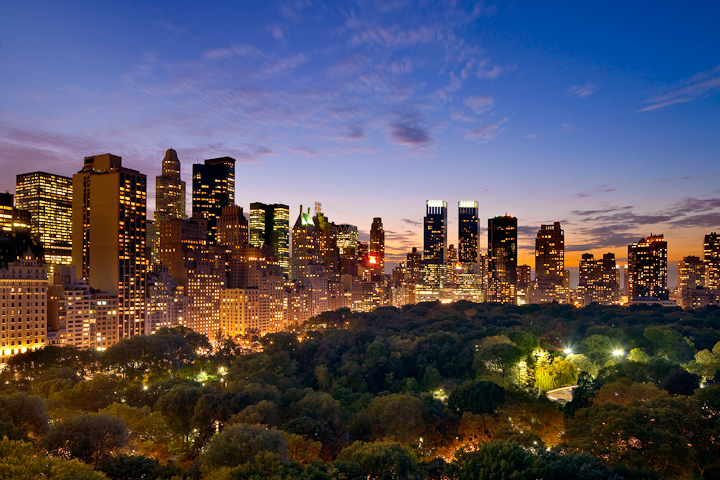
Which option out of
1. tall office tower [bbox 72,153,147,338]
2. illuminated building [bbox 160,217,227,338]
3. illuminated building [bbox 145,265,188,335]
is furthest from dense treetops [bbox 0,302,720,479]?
illuminated building [bbox 160,217,227,338]

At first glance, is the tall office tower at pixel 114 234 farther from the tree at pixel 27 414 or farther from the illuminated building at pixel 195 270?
the tree at pixel 27 414

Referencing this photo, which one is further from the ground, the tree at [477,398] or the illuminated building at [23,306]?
the illuminated building at [23,306]

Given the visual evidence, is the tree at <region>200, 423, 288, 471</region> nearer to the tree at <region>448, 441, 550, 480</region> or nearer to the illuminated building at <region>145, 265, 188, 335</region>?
the tree at <region>448, 441, 550, 480</region>

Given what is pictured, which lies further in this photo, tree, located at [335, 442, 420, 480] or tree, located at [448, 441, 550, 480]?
tree, located at [335, 442, 420, 480]

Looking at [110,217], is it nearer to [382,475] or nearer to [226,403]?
[226,403]

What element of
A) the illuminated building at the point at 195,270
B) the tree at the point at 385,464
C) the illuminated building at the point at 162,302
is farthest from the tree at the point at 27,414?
the illuminated building at the point at 195,270

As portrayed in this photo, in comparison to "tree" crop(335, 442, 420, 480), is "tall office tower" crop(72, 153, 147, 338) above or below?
above
